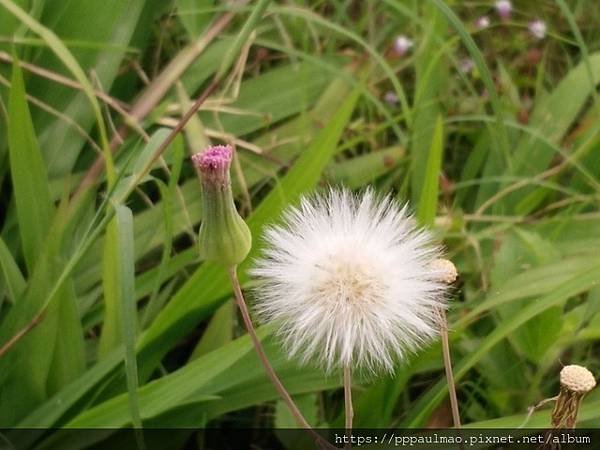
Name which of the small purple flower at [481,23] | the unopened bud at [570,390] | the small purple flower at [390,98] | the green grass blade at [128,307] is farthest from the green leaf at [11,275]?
the small purple flower at [481,23]

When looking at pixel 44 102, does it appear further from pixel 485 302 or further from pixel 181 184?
pixel 485 302

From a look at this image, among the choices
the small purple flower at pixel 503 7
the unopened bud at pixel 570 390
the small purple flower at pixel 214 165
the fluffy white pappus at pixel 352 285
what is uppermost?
the small purple flower at pixel 503 7

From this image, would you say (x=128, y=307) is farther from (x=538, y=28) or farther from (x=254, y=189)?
(x=538, y=28)

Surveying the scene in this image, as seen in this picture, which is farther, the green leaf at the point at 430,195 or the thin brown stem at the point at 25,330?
the green leaf at the point at 430,195

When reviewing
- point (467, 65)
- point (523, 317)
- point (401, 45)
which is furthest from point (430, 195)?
point (467, 65)

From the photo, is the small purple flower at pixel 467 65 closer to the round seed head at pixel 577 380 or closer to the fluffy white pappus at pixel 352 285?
the fluffy white pappus at pixel 352 285

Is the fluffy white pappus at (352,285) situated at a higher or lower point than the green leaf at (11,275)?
lower

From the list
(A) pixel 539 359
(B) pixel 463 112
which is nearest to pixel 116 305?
(A) pixel 539 359
